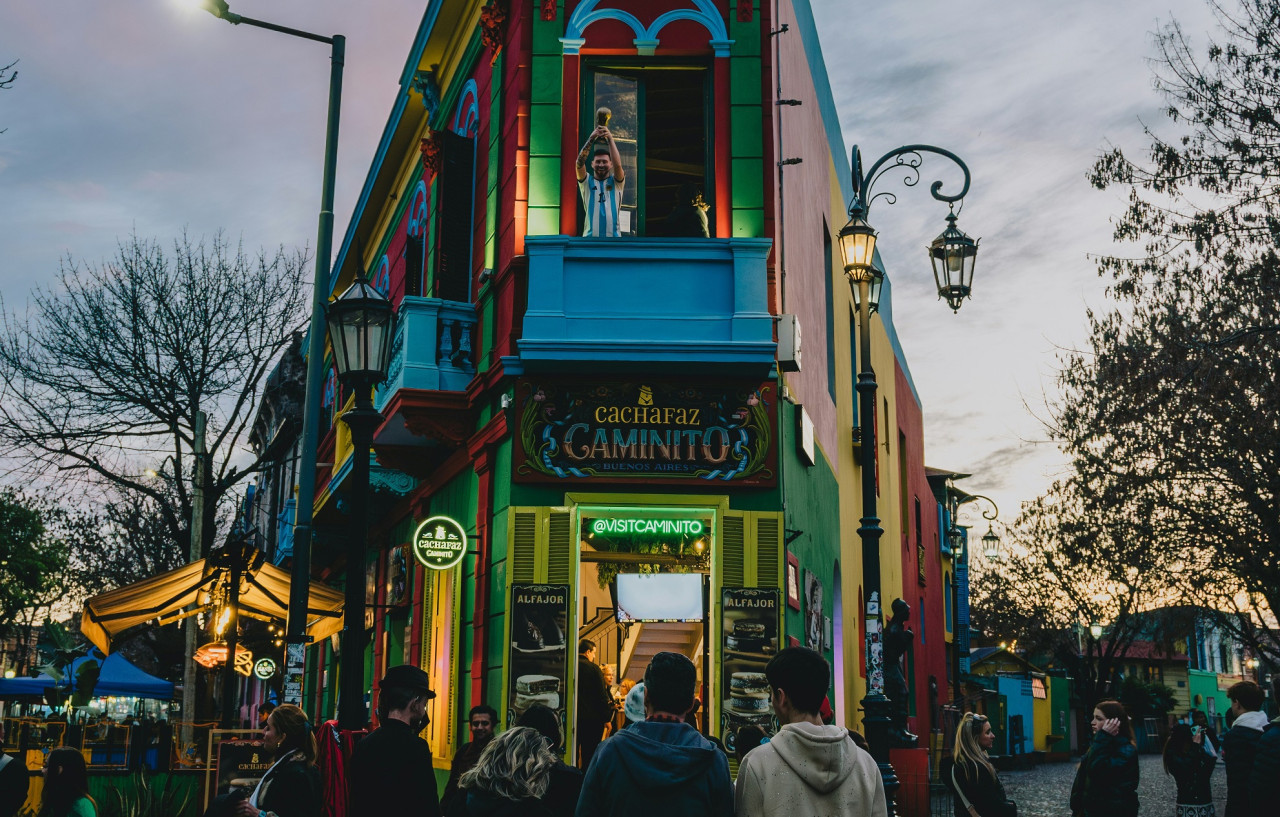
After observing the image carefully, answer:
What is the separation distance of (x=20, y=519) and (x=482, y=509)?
2503cm

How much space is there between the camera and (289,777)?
21.9 feet

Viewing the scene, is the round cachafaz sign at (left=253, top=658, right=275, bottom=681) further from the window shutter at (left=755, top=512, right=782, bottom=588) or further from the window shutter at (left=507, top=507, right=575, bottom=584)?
the window shutter at (left=755, top=512, right=782, bottom=588)

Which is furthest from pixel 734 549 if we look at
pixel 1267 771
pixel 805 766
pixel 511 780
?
pixel 805 766

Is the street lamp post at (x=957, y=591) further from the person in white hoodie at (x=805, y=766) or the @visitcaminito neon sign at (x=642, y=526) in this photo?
the person in white hoodie at (x=805, y=766)

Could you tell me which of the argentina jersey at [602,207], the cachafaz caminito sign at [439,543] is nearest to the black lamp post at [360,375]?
the argentina jersey at [602,207]

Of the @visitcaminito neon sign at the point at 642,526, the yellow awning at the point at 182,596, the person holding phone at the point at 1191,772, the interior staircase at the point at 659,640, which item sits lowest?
the person holding phone at the point at 1191,772

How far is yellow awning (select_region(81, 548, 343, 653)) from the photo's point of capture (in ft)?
48.2

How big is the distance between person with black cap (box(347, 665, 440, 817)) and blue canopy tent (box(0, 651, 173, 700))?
24.5 meters

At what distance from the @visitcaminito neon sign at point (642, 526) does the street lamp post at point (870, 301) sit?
2.27 metres

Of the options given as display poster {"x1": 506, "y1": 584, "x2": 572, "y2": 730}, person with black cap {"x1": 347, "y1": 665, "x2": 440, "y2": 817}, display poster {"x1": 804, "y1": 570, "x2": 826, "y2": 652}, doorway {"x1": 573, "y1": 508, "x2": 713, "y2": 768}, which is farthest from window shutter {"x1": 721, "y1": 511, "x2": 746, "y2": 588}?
person with black cap {"x1": 347, "y1": 665, "x2": 440, "y2": 817}

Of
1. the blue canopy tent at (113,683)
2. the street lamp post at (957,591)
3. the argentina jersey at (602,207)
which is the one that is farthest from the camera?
the street lamp post at (957,591)

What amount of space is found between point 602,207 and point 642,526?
3486 mm

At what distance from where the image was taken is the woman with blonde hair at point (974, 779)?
7.90 meters

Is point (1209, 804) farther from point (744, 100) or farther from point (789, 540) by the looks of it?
point (744, 100)
